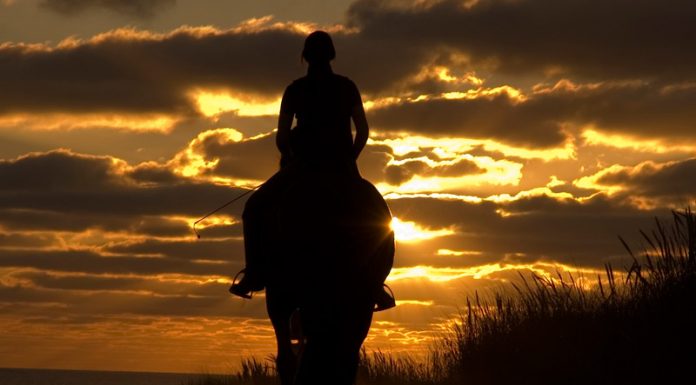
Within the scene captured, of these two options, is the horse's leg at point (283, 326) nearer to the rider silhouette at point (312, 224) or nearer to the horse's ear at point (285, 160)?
the rider silhouette at point (312, 224)

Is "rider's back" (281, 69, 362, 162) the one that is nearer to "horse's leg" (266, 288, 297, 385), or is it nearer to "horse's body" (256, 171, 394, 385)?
"horse's body" (256, 171, 394, 385)

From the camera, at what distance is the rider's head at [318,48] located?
9.91 m

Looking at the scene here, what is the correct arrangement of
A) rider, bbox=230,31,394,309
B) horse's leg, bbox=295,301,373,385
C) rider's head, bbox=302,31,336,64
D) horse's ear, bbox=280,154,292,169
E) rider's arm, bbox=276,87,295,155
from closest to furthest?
horse's leg, bbox=295,301,373,385 → rider, bbox=230,31,394,309 → rider's head, bbox=302,31,336,64 → rider's arm, bbox=276,87,295,155 → horse's ear, bbox=280,154,292,169

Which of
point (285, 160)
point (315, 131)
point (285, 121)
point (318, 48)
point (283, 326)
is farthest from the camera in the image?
point (283, 326)

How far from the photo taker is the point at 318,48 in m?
9.91

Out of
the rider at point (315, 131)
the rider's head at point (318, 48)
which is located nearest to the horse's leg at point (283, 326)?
the rider at point (315, 131)

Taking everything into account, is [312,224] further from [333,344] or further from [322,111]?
[322,111]

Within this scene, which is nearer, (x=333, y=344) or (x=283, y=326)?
(x=333, y=344)

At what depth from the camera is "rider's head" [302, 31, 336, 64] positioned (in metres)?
9.91

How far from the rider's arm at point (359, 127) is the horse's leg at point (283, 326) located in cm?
156

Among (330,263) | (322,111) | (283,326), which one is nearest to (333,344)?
(330,263)

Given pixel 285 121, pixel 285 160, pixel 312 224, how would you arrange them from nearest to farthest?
pixel 312 224 → pixel 285 121 → pixel 285 160

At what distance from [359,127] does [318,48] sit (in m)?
0.88

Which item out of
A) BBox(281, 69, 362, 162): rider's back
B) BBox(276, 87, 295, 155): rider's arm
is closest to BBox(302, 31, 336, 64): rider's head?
BBox(281, 69, 362, 162): rider's back
